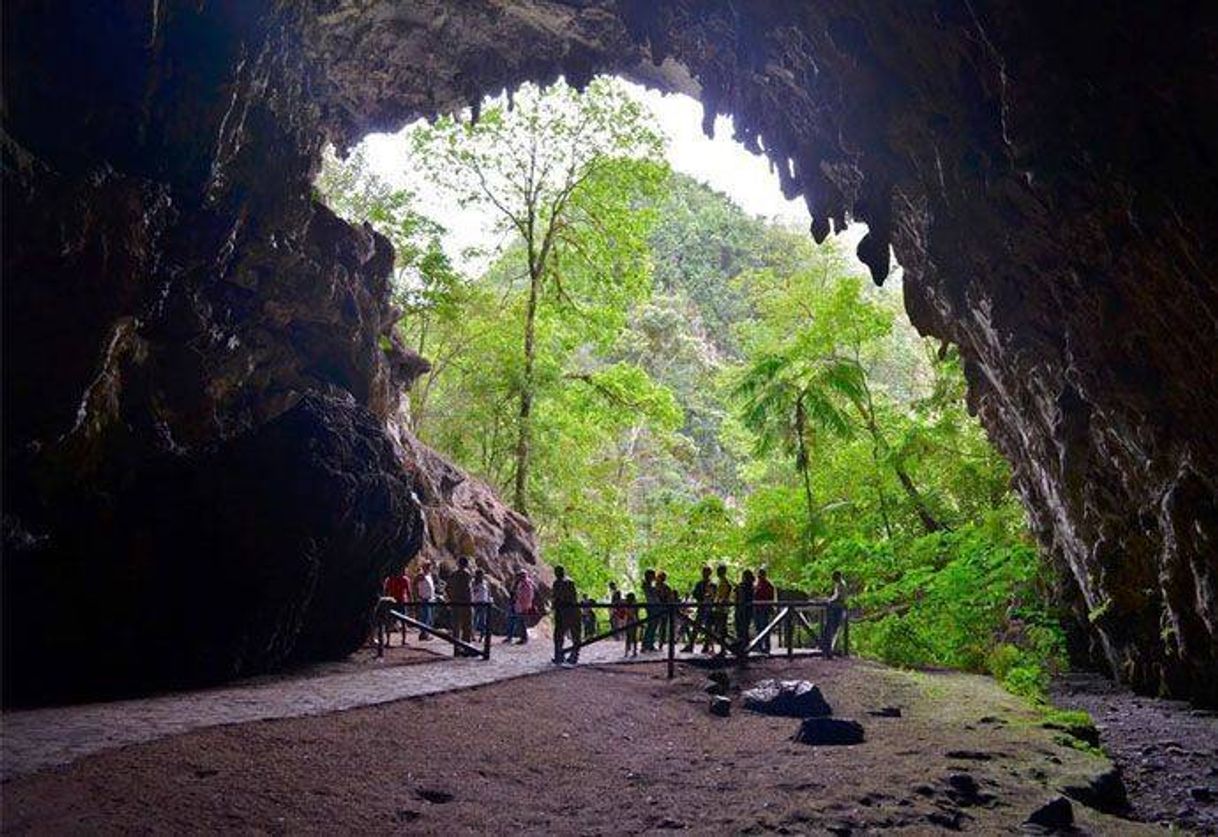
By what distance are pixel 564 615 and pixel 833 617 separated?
19.6 feet

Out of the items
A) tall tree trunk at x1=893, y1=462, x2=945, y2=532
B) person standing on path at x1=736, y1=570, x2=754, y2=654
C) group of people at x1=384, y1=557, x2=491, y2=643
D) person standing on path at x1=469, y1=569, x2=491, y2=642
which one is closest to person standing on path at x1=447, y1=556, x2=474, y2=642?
group of people at x1=384, y1=557, x2=491, y2=643

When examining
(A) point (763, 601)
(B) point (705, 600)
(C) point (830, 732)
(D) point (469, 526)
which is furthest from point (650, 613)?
(D) point (469, 526)

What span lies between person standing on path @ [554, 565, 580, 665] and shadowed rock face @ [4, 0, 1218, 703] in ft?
9.92

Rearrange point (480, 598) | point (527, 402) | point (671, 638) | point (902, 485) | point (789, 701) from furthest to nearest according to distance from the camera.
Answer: point (527, 402), point (902, 485), point (480, 598), point (671, 638), point (789, 701)

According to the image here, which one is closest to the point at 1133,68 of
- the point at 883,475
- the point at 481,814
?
the point at 481,814

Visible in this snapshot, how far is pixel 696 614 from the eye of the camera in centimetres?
1605

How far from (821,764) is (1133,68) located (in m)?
7.18

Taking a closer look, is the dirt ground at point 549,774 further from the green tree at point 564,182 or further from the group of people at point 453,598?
the green tree at point 564,182

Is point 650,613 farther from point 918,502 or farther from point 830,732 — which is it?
point 918,502

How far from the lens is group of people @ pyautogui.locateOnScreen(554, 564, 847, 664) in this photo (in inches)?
573

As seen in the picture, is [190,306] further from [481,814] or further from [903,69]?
[903,69]

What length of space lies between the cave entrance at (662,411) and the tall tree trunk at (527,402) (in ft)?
0.26

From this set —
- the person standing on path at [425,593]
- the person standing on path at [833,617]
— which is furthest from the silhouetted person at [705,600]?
the person standing on path at [425,593]

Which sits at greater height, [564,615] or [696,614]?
[696,614]
